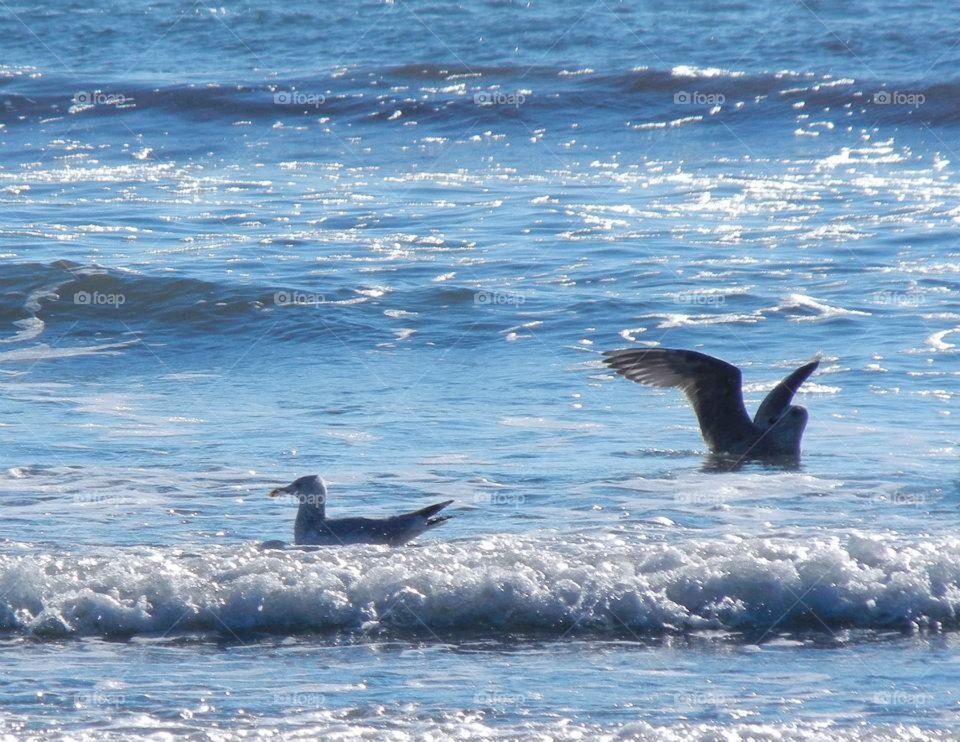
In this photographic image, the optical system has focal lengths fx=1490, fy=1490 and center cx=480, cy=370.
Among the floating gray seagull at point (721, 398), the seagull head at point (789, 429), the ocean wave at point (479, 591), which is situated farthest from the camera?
the floating gray seagull at point (721, 398)

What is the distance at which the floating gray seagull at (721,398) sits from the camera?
28.3 ft

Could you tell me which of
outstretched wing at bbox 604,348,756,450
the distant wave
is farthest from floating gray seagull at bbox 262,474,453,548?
the distant wave

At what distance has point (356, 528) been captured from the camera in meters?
6.57

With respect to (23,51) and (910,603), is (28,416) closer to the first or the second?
(910,603)

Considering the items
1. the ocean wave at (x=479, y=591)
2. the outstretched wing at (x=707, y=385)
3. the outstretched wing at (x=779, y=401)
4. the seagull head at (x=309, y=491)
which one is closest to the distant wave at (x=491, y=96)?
the outstretched wing at (x=779, y=401)

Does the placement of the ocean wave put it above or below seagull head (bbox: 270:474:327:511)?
below

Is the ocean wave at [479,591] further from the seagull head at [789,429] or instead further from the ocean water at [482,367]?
the seagull head at [789,429]

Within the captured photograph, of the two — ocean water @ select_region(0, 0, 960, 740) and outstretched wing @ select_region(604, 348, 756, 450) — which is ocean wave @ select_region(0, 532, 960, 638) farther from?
outstretched wing @ select_region(604, 348, 756, 450)

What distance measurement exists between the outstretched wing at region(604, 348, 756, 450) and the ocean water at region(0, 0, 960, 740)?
0.85ft

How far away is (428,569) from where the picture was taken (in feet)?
20.0

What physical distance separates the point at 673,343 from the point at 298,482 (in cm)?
523

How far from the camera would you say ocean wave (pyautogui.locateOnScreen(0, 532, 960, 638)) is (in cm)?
583

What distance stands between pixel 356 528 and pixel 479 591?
2.70 feet

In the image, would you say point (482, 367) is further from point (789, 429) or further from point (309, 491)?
point (309, 491)
